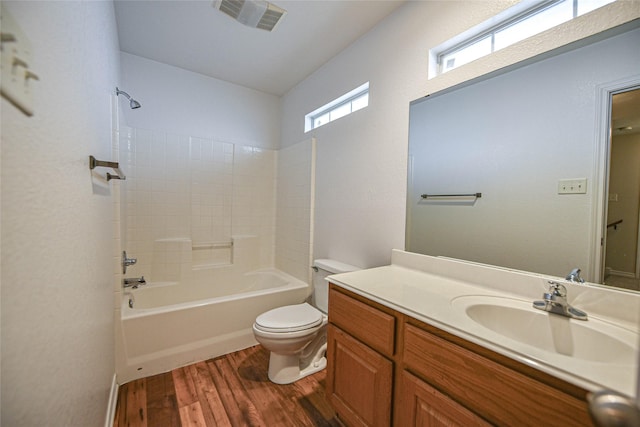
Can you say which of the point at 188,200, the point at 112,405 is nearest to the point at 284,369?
the point at 112,405

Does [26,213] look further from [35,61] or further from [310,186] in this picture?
[310,186]

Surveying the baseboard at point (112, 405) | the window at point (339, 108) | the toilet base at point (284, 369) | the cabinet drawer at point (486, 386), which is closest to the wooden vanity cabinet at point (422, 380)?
the cabinet drawer at point (486, 386)

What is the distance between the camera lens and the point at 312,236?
7.95 feet

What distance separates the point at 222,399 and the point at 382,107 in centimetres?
217

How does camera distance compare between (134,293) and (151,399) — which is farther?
(134,293)

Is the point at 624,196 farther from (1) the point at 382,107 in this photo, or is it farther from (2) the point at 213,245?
(2) the point at 213,245

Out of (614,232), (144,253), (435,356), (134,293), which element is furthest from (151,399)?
(614,232)

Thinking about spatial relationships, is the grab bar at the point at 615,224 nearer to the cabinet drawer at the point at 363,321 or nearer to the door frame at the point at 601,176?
the door frame at the point at 601,176

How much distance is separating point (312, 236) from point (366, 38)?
1.69 m

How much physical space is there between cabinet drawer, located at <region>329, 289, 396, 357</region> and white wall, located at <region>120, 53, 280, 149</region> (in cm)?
218

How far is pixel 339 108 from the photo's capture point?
2.26m

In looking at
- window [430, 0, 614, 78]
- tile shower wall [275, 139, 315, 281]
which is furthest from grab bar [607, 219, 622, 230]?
tile shower wall [275, 139, 315, 281]

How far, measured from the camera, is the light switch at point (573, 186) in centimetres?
98

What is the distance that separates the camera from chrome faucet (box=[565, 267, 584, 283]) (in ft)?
3.13
